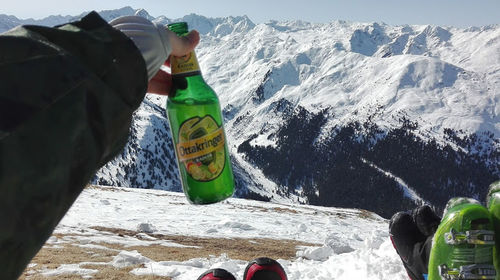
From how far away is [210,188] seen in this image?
3.51 m

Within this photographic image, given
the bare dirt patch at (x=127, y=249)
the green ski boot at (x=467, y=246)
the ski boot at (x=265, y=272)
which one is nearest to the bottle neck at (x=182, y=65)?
the ski boot at (x=265, y=272)

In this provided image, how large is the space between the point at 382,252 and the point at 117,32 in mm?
6706

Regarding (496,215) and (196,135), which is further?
(496,215)

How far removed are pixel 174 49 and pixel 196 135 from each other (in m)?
1.04

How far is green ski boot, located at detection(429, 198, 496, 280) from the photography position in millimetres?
3961

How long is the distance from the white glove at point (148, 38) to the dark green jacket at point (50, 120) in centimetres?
28

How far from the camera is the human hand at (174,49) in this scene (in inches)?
92.4

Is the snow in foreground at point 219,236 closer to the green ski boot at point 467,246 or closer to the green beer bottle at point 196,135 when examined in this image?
the green ski boot at point 467,246

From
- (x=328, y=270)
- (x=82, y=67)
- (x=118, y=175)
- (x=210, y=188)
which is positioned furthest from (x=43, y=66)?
(x=118, y=175)

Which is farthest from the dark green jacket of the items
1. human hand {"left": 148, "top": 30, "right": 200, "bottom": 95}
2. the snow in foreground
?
the snow in foreground

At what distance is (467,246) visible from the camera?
13.3ft

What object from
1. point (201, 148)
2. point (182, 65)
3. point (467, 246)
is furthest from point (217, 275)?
point (467, 246)

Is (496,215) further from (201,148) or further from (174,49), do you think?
(174,49)

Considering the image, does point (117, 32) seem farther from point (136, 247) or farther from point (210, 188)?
point (136, 247)
